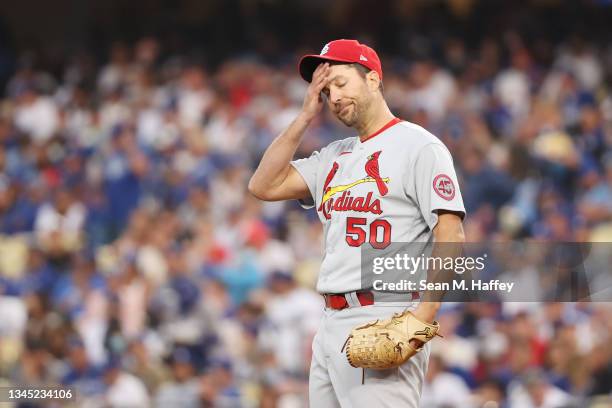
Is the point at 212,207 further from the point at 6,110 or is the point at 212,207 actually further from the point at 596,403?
the point at 596,403

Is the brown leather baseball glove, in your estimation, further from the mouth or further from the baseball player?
the mouth

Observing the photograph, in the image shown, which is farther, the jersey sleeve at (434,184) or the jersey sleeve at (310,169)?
the jersey sleeve at (310,169)

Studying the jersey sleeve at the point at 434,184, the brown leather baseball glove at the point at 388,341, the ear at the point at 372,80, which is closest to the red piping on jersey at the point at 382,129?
the ear at the point at 372,80

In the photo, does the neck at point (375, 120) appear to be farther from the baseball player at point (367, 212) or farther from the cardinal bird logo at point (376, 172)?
the cardinal bird logo at point (376, 172)

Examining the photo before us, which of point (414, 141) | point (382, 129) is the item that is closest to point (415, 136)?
point (414, 141)

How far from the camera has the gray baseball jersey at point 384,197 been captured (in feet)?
10.9

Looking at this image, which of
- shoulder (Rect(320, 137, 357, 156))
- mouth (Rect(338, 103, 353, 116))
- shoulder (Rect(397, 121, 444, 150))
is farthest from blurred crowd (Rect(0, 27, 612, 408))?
mouth (Rect(338, 103, 353, 116))

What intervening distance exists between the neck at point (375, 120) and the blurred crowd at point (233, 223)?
3443 millimetres

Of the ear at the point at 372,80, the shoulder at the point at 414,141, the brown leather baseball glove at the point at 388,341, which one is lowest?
the brown leather baseball glove at the point at 388,341

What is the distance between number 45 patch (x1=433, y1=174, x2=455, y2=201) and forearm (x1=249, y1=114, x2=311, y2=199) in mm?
563

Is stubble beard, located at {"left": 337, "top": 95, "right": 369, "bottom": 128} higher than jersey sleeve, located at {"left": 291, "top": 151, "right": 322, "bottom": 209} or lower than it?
higher

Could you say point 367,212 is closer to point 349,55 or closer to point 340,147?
point 340,147

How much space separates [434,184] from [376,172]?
0.24 m

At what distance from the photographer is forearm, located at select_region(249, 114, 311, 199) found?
3.65 meters
